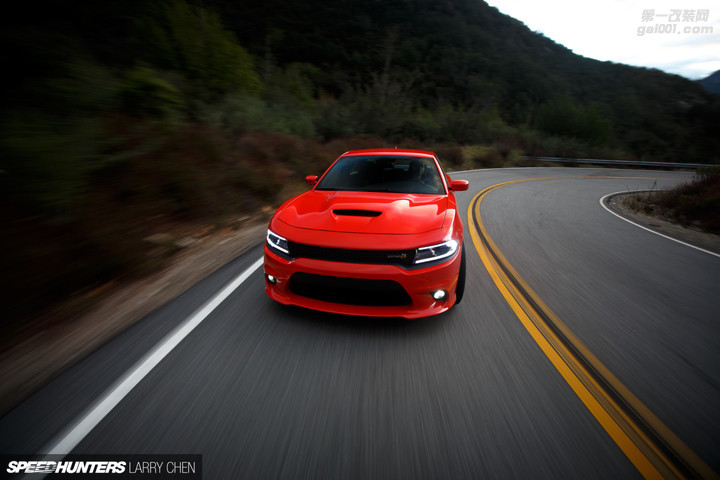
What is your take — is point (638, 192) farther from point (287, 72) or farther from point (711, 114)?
point (711, 114)

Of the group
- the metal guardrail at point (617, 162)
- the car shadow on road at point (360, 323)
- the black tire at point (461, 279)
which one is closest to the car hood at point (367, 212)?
the black tire at point (461, 279)

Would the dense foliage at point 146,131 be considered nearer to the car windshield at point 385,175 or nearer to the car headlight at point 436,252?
the car windshield at point 385,175

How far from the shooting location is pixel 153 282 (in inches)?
A: 139

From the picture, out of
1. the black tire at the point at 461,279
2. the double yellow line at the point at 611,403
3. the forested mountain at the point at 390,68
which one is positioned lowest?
the double yellow line at the point at 611,403

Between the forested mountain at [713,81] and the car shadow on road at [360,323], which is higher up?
the forested mountain at [713,81]

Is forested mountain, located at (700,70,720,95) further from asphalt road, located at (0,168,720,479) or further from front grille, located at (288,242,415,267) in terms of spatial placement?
front grille, located at (288,242,415,267)

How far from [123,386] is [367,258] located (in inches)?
72.3

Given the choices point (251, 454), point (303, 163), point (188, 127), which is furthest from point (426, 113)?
point (251, 454)

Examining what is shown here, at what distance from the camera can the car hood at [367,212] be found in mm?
2896

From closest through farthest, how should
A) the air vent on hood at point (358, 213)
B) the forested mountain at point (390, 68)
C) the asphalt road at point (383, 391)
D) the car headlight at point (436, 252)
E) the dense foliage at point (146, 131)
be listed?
the asphalt road at point (383, 391), the car headlight at point (436, 252), the air vent on hood at point (358, 213), the dense foliage at point (146, 131), the forested mountain at point (390, 68)

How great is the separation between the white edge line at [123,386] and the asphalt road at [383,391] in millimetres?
44

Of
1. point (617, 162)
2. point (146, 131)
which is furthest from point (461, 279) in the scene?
point (617, 162)

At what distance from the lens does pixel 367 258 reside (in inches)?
105

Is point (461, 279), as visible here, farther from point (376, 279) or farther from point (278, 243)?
point (278, 243)
